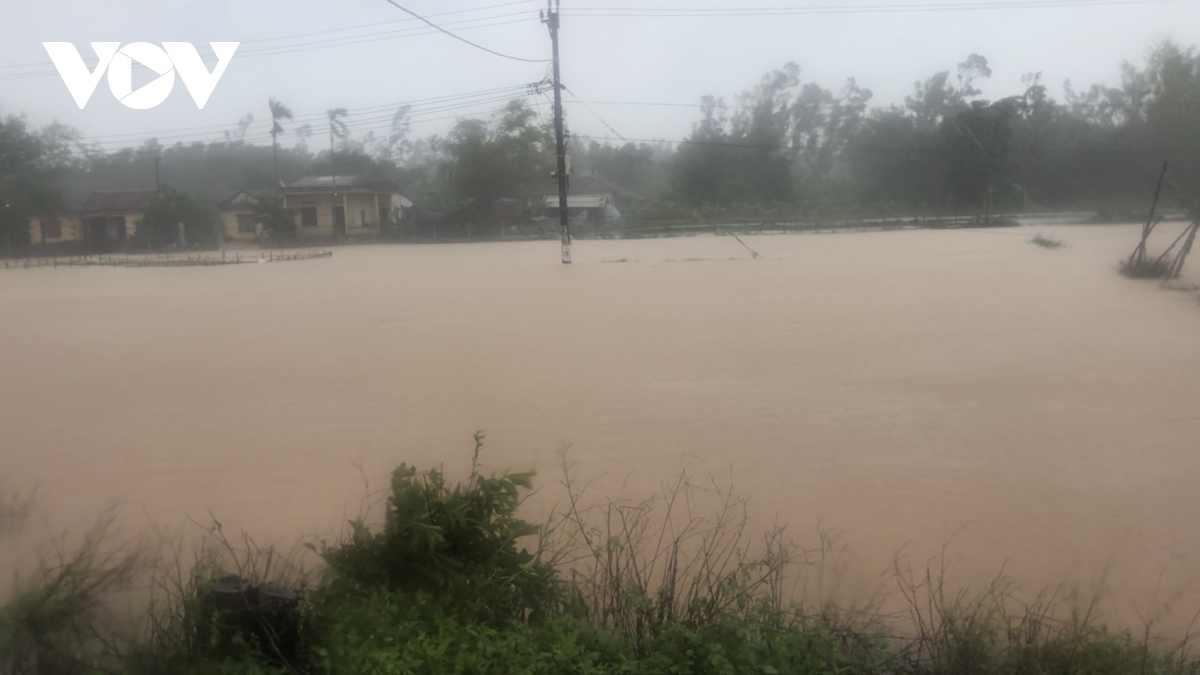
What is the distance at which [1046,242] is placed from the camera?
14562 millimetres

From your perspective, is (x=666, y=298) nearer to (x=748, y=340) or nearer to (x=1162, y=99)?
(x=748, y=340)

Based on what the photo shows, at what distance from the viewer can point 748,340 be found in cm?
1102

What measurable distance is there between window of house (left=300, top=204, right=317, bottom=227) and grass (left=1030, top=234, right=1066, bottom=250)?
11041 millimetres

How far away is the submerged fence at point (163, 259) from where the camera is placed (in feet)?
40.9

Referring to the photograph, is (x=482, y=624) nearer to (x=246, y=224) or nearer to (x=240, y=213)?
(x=240, y=213)

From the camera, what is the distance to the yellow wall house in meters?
11.6

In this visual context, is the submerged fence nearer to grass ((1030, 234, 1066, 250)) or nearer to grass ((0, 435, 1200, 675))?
grass ((0, 435, 1200, 675))

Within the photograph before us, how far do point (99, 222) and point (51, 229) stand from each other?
22.6 inches

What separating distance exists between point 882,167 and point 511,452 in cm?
1068

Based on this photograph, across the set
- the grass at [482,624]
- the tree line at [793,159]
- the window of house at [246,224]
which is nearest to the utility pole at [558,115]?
Answer: the tree line at [793,159]

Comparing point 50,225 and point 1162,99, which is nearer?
point 1162,99

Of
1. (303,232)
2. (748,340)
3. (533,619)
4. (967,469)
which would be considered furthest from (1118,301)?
(303,232)

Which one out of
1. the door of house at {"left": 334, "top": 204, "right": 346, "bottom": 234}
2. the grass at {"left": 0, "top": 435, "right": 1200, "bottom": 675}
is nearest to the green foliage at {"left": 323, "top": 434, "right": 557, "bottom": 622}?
the grass at {"left": 0, "top": 435, "right": 1200, "bottom": 675}

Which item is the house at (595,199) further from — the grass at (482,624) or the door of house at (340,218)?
the grass at (482,624)
